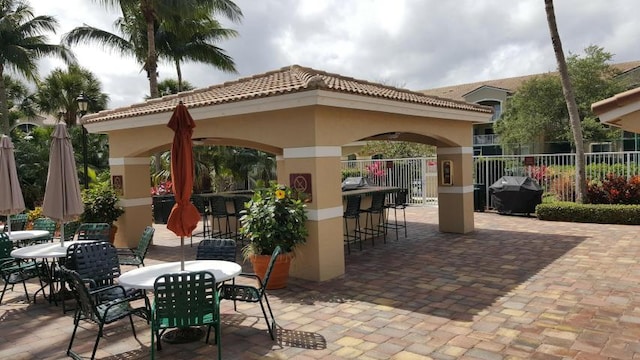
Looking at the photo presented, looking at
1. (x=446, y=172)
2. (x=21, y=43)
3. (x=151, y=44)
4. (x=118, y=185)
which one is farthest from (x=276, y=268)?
(x=21, y=43)

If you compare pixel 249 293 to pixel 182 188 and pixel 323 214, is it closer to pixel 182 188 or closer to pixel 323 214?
pixel 182 188

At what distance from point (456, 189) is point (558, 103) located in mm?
22609

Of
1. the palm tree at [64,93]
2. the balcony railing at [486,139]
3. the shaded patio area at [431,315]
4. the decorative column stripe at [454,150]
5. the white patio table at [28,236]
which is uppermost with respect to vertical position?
the palm tree at [64,93]

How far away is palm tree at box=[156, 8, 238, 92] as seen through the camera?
19125 millimetres

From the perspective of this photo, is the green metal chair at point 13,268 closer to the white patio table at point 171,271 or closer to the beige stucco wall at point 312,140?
the white patio table at point 171,271

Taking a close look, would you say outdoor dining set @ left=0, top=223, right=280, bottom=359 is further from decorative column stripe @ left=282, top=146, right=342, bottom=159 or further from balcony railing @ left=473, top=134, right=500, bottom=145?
balcony railing @ left=473, top=134, right=500, bottom=145

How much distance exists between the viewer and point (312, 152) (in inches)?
301

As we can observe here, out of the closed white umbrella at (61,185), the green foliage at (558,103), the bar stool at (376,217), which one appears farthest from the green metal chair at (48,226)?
the green foliage at (558,103)

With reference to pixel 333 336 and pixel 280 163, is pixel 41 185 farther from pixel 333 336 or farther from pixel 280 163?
pixel 333 336

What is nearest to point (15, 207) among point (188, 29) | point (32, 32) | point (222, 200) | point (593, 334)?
point (222, 200)

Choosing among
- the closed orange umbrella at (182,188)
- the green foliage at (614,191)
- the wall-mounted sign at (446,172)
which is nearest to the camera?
the closed orange umbrella at (182,188)

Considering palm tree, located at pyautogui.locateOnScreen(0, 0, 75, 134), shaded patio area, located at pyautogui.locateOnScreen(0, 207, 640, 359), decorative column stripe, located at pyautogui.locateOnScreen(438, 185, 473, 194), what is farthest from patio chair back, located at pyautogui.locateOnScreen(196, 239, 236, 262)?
palm tree, located at pyautogui.locateOnScreen(0, 0, 75, 134)

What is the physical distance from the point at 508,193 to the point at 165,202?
11.4 meters

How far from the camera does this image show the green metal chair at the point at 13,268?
6.82 m
